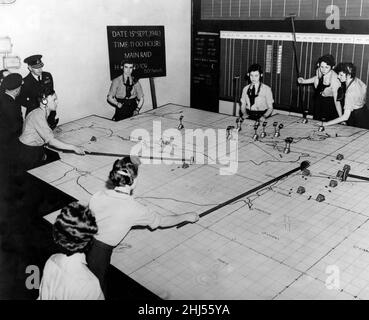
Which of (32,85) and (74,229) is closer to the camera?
(74,229)

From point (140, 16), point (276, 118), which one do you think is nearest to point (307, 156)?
point (276, 118)

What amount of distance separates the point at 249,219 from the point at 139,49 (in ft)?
12.8

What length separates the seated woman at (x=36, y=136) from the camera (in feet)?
9.86

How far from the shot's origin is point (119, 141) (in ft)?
10.6

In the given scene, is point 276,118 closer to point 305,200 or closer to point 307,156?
point 307,156

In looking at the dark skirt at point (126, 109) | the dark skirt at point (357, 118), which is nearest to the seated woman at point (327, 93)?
the dark skirt at point (357, 118)

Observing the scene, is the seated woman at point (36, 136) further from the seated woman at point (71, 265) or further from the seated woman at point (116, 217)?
the seated woman at point (71, 265)

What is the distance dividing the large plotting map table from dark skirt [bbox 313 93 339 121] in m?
0.92

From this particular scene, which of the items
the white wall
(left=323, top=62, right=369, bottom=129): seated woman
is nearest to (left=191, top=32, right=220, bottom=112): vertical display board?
the white wall

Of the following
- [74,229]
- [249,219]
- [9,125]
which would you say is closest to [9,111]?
[9,125]

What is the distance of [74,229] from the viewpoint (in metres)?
1.48

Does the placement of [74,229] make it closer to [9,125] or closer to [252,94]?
[9,125]

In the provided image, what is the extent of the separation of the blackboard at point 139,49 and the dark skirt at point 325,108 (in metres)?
2.37
